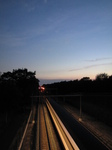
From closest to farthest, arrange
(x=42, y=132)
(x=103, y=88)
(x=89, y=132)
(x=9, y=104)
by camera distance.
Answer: (x=89, y=132)
(x=42, y=132)
(x=9, y=104)
(x=103, y=88)

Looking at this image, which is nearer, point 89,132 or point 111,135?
point 111,135

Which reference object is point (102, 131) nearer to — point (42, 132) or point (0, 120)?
point (42, 132)

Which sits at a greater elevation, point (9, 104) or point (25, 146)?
point (9, 104)

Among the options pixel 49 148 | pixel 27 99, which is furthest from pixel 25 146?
pixel 27 99

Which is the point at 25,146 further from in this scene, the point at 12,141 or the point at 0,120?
the point at 0,120

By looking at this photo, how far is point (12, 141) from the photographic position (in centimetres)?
2208

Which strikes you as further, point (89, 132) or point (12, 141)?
point (89, 132)

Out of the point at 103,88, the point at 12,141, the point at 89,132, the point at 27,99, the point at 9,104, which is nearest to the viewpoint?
the point at 12,141

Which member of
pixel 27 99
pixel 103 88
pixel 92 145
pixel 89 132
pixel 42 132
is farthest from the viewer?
pixel 103 88

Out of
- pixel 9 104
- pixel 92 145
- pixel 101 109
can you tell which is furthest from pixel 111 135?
pixel 9 104

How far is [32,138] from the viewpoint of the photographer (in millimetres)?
23219

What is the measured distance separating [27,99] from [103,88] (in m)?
22.1

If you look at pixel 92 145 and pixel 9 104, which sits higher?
pixel 9 104

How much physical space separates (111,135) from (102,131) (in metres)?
2.05
